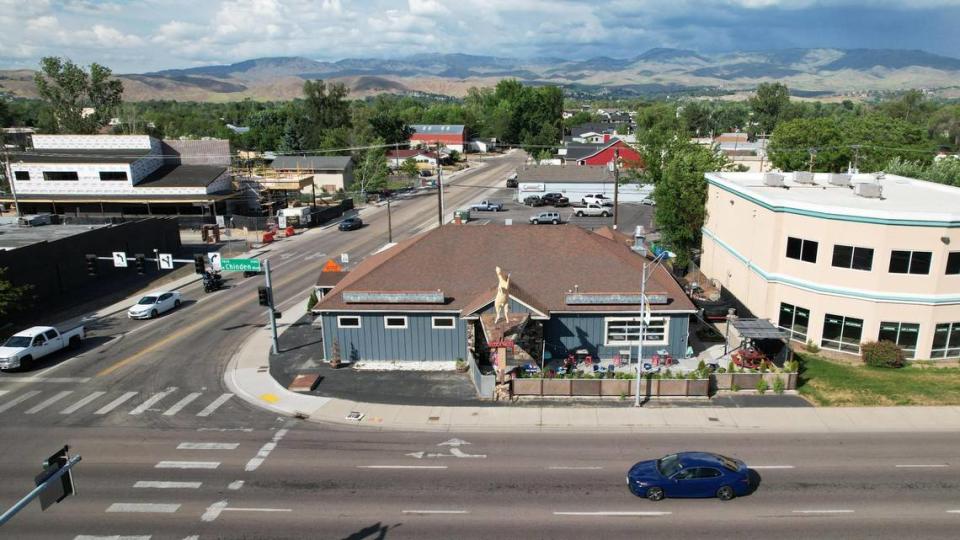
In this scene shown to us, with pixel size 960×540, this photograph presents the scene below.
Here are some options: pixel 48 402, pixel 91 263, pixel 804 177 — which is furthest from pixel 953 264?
pixel 91 263

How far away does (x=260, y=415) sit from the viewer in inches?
1094

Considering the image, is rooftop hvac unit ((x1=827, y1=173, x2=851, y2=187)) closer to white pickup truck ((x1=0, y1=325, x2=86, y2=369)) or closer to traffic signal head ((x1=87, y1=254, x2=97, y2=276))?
traffic signal head ((x1=87, y1=254, x2=97, y2=276))

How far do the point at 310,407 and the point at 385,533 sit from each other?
1100 centimetres

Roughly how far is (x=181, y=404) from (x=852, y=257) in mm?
36518

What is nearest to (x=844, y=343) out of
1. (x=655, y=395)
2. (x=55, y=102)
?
(x=655, y=395)

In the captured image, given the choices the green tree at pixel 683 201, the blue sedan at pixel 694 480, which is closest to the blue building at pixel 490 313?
the blue sedan at pixel 694 480

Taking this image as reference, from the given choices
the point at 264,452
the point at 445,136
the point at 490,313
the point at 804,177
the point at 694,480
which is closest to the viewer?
the point at 694,480

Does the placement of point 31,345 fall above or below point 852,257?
below

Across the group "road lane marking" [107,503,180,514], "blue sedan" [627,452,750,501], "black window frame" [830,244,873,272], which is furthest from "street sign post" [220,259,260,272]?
"black window frame" [830,244,873,272]

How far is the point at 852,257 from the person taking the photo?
3291 centimetres

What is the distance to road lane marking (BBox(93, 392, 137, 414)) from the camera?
28391 mm

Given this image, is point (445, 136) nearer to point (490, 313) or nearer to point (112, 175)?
point (112, 175)

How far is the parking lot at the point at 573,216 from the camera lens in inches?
2867

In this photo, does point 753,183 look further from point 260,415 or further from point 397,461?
point 260,415
